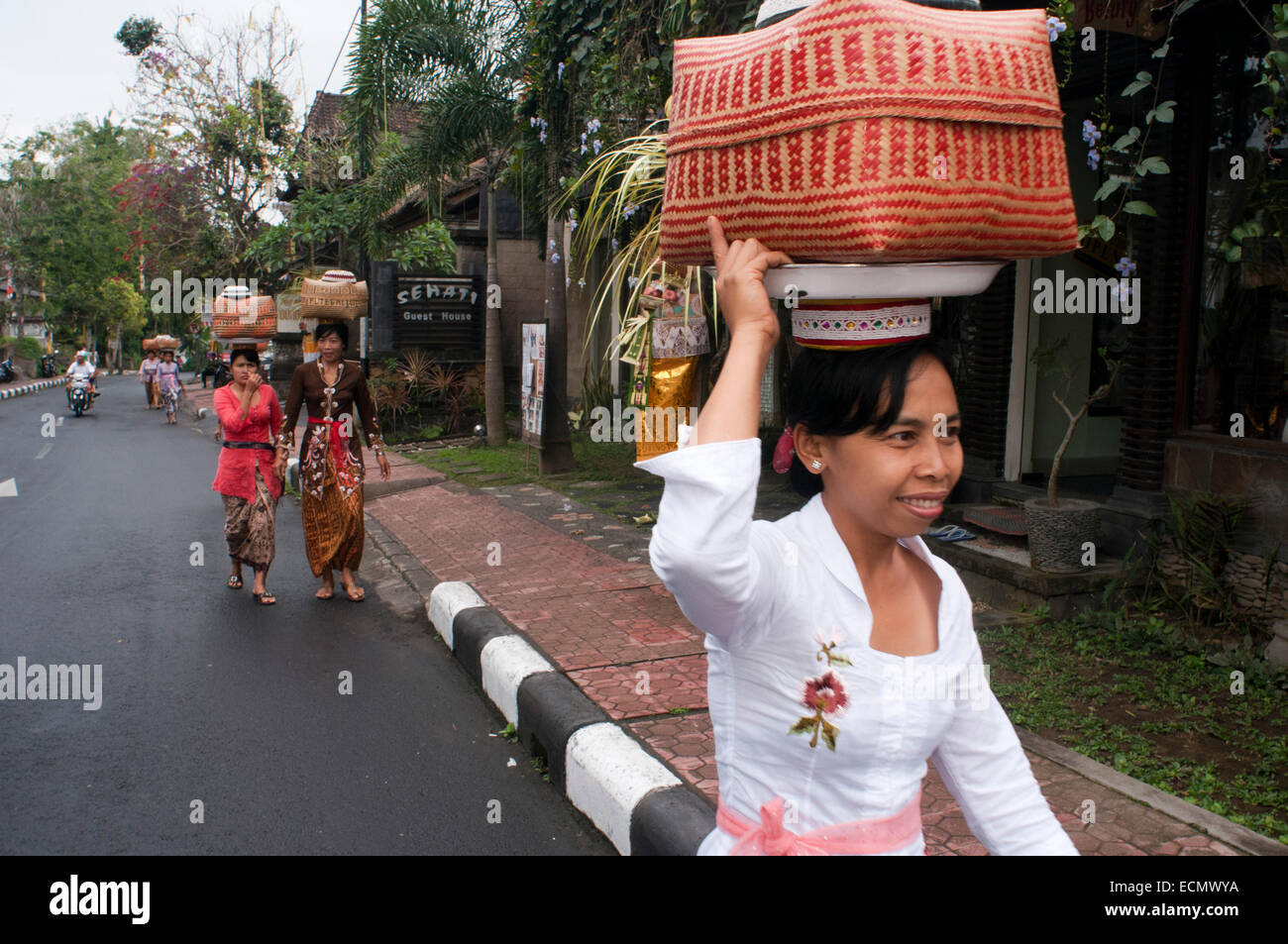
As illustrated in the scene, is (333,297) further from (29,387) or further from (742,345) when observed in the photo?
(29,387)

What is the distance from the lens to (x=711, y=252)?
1.73 metres

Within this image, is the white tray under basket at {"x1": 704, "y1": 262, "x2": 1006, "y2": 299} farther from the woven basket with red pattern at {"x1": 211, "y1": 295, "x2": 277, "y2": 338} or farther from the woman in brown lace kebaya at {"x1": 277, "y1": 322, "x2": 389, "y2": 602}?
the woven basket with red pattern at {"x1": 211, "y1": 295, "x2": 277, "y2": 338}

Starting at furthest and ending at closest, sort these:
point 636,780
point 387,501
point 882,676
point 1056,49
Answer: point 387,501
point 1056,49
point 636,780
point 882,676

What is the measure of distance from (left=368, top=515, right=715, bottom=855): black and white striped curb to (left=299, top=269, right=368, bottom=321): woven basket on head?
7.21 meters

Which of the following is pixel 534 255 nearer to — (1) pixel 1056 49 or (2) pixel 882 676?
(1) pixel 1056 49

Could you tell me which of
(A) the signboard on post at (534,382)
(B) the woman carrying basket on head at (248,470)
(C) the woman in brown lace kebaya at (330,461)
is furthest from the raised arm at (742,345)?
(A) the signboard on post at (534,382)

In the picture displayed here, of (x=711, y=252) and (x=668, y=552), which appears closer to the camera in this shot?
(x=668, y=552)

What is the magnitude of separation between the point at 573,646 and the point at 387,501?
611 centimetres

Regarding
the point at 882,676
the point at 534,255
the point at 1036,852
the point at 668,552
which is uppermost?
the point at 534,255

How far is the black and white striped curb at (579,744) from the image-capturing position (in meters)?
3.67

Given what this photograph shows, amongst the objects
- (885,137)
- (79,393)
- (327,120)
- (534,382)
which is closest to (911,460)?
(885,137)

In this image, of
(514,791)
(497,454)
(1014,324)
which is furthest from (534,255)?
(514,791)

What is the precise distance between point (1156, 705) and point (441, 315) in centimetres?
1349

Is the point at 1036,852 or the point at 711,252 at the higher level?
the point at 711,252
